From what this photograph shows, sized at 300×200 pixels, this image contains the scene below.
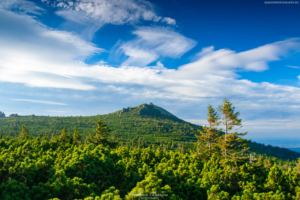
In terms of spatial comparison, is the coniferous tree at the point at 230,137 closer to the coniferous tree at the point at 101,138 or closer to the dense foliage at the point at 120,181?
the dense foliage at the point at 120,181

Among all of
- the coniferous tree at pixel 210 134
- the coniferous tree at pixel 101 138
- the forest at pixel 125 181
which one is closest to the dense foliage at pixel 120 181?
the forest at pixel 125 181

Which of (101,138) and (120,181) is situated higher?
(101,138)

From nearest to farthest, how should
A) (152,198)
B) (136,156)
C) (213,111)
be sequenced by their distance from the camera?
(152,198) → (136,156) → (213,111)

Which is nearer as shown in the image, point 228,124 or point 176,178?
point 176,178

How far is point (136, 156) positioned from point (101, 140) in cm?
1960

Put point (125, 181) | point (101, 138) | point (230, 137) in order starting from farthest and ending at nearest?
point (101, 138) → point (230, 137) → point (125, 181)

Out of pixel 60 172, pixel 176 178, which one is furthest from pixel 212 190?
pixel 60 172

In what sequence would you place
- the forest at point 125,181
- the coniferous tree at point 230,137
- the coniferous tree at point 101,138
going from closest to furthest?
1. the forest at point 125,181
2. the coniferous tree at point 230,137
3. the coniferous tree at point 101,138

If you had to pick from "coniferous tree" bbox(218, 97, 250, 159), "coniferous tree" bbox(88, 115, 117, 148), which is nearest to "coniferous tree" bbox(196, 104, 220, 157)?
"coniferous tree" bbox(218, 97, 250, 159)

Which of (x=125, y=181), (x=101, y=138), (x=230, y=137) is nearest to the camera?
(x=125, y=181)

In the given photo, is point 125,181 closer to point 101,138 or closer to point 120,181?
point 120,181

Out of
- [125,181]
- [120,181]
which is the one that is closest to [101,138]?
[120,181]

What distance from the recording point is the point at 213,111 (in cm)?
3528

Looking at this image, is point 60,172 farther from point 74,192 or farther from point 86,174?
point 86,174
